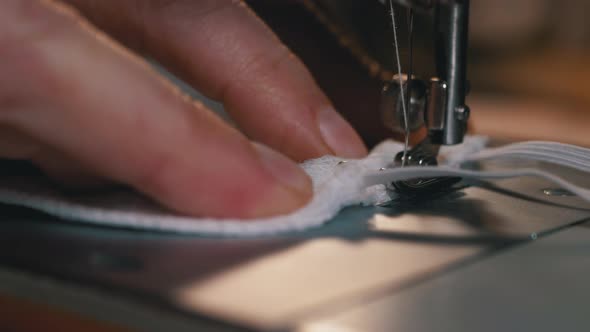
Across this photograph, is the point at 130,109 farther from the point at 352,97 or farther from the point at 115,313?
the point at 352,97

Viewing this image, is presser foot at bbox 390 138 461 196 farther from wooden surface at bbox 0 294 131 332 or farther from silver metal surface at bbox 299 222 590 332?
wooden surface at bbox 0 294 131 332

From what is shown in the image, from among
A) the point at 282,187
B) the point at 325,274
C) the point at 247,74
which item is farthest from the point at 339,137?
the point at 325,274

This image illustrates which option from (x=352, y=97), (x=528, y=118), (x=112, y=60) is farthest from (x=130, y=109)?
(x=528, y=118)

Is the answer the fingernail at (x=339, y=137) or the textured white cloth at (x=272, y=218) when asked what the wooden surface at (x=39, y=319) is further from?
the fingernail at (x=339, y=137)

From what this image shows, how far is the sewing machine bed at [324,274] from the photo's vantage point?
0.36 meters

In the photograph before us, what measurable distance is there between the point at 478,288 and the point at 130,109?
23 centimetres

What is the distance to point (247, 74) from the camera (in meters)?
0.72

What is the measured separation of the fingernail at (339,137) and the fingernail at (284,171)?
18 centimetres

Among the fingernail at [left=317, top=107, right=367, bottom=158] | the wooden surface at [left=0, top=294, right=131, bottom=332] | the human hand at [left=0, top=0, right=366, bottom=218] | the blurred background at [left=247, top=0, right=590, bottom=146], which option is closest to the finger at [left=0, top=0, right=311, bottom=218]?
the human hand at [left=0, top=0, right=366, bottom=218]

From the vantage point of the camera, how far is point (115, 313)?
1.20 ft

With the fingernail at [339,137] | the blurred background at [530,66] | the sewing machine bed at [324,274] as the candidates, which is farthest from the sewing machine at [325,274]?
the blurred background at [530,66]

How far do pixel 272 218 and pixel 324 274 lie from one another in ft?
0.33

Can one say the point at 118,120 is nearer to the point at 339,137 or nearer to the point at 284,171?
the point at 284,171

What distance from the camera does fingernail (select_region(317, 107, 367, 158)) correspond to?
0.72 metres
